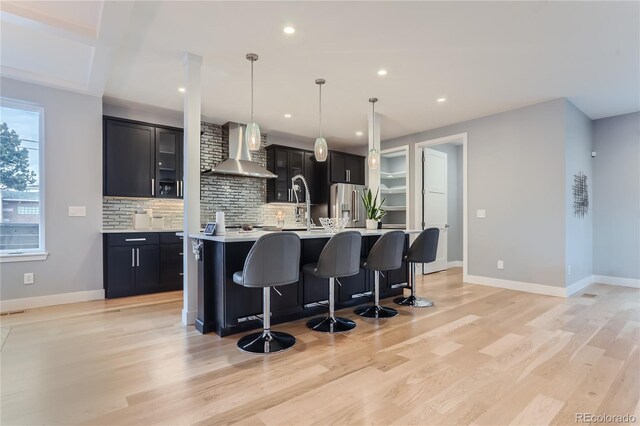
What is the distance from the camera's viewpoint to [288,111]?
5.13m

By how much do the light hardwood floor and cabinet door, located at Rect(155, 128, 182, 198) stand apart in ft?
6.77

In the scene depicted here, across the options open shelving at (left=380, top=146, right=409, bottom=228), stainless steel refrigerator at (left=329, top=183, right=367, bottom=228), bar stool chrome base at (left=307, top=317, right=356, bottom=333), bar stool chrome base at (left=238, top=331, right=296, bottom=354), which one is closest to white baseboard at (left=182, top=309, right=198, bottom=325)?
bar stool chrome base at (left=238, top=331, right=296, bottom=354)

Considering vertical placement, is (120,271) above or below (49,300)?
above

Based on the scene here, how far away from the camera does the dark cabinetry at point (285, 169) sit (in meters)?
6.29

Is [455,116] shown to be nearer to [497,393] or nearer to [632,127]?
[632,127]

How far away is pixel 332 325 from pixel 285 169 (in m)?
3.98

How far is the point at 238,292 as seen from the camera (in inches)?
115

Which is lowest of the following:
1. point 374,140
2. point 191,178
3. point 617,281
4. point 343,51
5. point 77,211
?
point 617,281

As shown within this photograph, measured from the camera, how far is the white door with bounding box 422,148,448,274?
242 inches

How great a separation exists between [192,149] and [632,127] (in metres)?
6.47

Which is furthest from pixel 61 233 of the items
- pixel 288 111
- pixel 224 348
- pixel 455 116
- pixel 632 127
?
pixel 632 127

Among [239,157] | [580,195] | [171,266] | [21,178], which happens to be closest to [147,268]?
[171,266]

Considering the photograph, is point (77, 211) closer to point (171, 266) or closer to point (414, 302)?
point (171, 266)

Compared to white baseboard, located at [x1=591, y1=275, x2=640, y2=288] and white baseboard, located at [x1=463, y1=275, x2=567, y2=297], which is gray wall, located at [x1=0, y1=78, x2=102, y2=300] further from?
white baseboard, located at [x1=591, y1=275, x2=640, y2=288]
